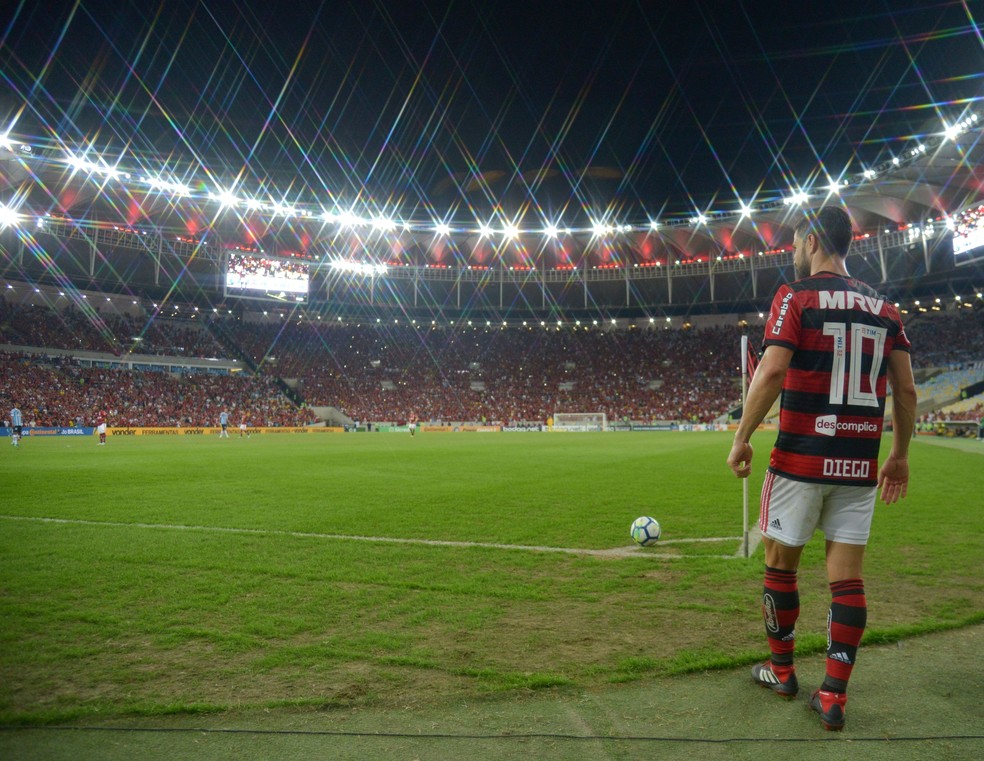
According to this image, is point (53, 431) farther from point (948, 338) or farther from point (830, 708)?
point (948, 338)

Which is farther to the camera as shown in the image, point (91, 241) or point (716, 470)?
point (91, 241)

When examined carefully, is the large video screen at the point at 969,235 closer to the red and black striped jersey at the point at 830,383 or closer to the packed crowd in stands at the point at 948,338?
the packed crowd in stands at the point at 948,338

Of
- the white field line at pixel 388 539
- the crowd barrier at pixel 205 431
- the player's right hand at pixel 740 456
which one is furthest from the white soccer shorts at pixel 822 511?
the crowd barrier at pixel 205 431

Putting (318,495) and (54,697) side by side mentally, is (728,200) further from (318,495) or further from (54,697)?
(54,697)

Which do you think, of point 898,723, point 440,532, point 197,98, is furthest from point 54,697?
point 197,98

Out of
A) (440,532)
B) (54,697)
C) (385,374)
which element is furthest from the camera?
(385,374)

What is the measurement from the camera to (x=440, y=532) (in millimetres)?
7785

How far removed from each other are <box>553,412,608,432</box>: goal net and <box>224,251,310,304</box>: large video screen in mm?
27017

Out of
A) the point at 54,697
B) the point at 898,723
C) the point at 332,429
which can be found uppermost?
the point at 332,429

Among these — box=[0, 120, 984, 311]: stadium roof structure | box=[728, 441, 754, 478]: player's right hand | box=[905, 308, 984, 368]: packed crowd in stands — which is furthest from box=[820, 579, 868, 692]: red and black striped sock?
box=[905, 308, 984, 368]: packed crowd in stands

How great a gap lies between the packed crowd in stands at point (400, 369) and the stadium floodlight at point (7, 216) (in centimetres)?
758

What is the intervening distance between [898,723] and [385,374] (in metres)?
67.2

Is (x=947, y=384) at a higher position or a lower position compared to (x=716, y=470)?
higher

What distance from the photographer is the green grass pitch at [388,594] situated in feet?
10.9
